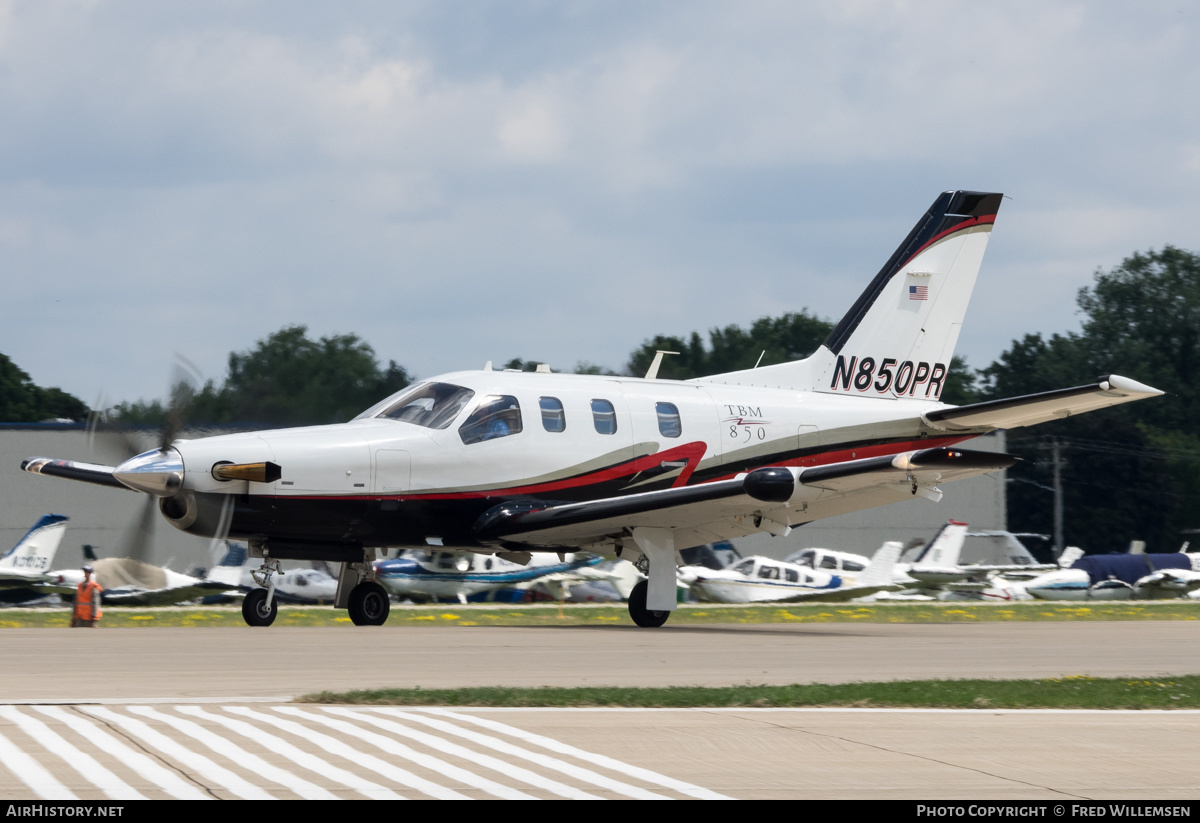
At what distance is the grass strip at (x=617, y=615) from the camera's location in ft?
76.5

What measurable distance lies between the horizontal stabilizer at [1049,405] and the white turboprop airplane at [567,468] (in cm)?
4

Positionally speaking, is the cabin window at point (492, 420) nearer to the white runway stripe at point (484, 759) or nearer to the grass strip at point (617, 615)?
the grass strip at point (617, 615)

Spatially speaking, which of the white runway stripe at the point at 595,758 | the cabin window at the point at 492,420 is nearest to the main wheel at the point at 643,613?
the cabin window at the point at 492,420

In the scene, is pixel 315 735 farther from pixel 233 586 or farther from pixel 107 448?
pixel 233 586

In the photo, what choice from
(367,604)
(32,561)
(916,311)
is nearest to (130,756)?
(367,604)

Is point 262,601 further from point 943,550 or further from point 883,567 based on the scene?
point 943,550

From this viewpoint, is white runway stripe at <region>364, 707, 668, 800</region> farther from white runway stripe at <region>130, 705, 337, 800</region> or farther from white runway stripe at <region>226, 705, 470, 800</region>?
white runway stripe at <region>130, 705, 337, 800</region>

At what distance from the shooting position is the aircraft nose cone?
17938 millimetres

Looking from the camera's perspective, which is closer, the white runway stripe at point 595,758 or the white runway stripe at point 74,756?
the white runway stripe at point 74,756

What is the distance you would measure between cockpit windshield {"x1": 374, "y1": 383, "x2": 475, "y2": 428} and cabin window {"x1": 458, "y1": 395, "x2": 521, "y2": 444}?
23 centimetres

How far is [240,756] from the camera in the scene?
25.8 ft

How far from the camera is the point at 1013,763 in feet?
26.9

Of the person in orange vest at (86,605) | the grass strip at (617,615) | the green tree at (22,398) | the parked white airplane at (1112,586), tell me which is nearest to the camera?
the person in orange vest at (86,605)
